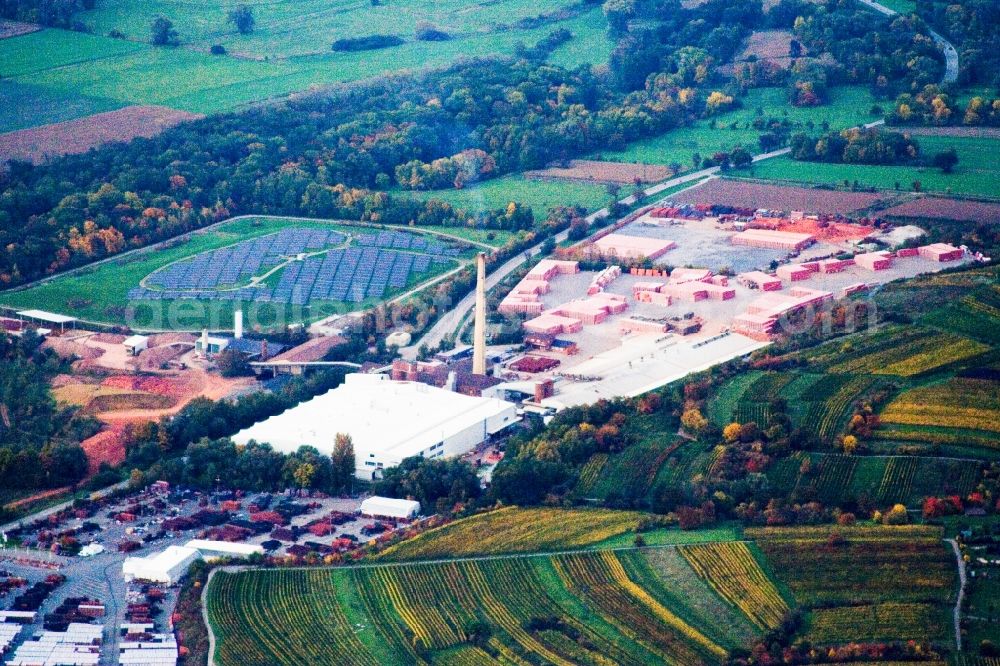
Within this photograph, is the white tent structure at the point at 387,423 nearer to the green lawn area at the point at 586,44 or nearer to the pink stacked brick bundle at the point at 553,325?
the pink stacked brick bundle at the point at 553,325

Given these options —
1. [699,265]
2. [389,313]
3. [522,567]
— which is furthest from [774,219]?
[522,567]

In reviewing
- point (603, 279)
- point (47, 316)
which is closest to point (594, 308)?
point (603, 279)

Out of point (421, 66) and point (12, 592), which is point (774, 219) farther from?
point (12, 592)

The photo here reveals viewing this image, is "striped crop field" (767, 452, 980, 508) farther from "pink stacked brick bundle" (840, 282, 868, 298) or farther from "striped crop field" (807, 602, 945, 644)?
"pink stacked brick bundle" (840, 282, 868, 298)

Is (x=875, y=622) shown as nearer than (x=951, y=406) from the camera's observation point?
Yes

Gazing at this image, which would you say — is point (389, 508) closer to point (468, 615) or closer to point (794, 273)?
point (468, 615)

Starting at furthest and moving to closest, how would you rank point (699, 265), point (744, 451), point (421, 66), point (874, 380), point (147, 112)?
point (421, 66)
point (147, 112)
point (699, 265)
point (874, 380)
point (744, 451)
